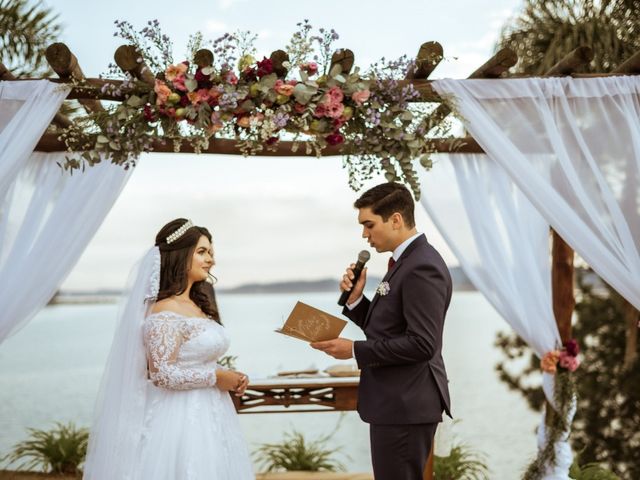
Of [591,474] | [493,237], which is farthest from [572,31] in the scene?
[591,474]

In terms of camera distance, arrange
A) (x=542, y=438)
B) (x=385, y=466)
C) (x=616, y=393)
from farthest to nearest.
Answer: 1. (x=616, y=393)
2. (x=542, y=438)
3. (x=385, y=466)

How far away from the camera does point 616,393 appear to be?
1088cm

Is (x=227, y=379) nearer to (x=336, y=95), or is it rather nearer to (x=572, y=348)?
(x=336, y=95)

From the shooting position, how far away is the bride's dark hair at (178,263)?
3469mm

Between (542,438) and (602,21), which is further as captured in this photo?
(602,21)

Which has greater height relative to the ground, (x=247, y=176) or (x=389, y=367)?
(x=247, y=176)

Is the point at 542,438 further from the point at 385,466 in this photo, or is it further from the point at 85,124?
the point at 85,124

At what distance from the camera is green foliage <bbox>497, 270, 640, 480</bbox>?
1074 cm

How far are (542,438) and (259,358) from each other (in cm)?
1802

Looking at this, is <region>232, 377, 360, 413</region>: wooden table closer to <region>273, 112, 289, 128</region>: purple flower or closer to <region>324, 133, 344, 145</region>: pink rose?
<region>324, 133, 344, 145</region>: pink rose

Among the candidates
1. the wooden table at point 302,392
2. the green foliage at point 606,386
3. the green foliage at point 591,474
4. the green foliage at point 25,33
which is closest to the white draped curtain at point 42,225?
the wooden table at point 302,392

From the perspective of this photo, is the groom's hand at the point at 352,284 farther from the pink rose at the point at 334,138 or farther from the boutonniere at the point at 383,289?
the pink rose at the point at 334,138

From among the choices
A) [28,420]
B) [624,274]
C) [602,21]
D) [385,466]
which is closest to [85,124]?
[385,466]

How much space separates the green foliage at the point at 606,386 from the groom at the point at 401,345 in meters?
8.28
